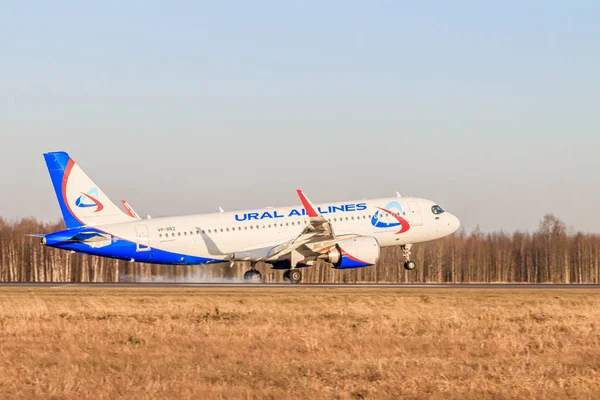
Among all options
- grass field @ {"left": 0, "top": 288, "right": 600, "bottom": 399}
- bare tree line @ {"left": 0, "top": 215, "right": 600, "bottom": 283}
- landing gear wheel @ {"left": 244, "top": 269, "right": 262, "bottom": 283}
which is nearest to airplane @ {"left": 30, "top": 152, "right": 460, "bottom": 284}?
landing gear wheel @ {"left": 244, "top": 269, "right": 262, "bottom": 283}

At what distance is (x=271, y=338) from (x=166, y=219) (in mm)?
31987

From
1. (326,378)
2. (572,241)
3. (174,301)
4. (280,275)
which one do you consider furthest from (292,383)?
(572,241)

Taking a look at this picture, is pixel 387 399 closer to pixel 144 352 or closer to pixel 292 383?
pixel 292 383

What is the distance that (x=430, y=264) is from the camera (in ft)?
348

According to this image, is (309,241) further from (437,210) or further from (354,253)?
(437,210)

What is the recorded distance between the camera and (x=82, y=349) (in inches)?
881

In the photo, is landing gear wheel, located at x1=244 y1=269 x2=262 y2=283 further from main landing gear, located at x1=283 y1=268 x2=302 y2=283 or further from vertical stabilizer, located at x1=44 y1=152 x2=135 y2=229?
vertical stabilizer, located at x1=44 y1=152 x2=135 y2=229

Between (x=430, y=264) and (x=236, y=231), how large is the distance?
53750 millimetres

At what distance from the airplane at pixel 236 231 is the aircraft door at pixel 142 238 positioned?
61 millimetres

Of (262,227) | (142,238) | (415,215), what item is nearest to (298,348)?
(142,238)

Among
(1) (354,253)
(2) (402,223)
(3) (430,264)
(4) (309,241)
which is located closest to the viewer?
(1) (354,253)

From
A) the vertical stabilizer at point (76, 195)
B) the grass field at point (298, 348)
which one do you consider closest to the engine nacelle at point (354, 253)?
the vertical stabilizer at point (76, 195)

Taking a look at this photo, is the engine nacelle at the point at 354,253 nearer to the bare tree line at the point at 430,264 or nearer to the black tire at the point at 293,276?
the black tire at the point at 293,276

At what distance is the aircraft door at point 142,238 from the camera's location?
54438mm
